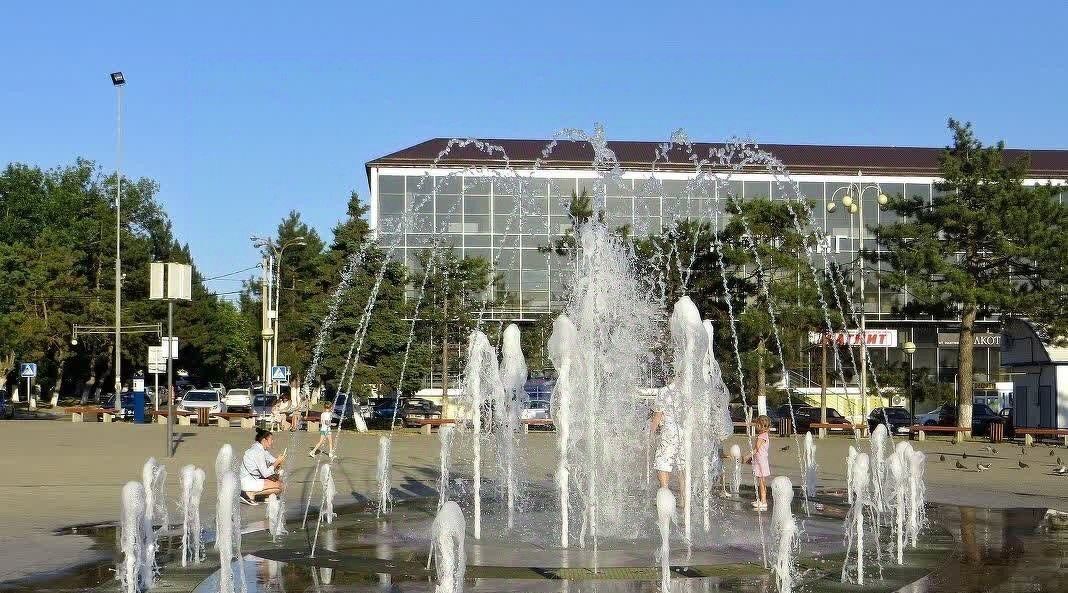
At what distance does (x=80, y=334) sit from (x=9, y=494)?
5431cm

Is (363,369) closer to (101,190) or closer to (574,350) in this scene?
(574,350)

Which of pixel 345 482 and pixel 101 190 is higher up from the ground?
pixel 101 190

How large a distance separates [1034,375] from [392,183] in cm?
3508

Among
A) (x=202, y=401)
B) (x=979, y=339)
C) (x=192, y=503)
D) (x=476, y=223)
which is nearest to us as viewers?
(x=192, y=503)

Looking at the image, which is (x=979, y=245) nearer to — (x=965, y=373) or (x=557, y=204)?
(x=965, y=373)

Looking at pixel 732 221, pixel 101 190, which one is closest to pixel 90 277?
pixel 101 190

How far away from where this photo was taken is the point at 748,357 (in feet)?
145

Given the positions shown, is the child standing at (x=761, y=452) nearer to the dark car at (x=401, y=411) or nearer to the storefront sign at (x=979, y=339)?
the dark car at (x=401, y=411)

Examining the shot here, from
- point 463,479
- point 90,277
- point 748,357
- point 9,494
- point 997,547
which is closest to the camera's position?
point 997,547

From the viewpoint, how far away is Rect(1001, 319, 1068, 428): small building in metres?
38.4

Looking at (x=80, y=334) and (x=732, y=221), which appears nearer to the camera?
(x=732, y=221)

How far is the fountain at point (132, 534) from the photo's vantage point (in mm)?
8812

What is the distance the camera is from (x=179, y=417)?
4922 centimetres

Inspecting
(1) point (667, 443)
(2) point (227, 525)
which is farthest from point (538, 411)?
(2) point (227, 525)
